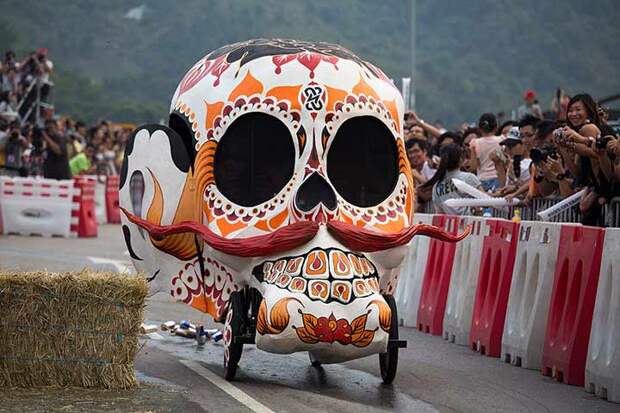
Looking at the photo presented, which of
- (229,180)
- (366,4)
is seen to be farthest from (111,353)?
(366,4)

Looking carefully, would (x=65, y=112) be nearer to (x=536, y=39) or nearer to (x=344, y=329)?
(x=536, y=39)

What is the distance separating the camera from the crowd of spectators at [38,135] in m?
31.9

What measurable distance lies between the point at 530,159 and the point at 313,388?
585cm

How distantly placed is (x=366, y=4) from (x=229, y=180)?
9069 cm

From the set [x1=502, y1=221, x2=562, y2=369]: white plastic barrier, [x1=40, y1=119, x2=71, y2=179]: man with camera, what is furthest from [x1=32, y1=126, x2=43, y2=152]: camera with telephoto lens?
[x1=502, y1=221, x2=562, y2=369]: white plastic barrier

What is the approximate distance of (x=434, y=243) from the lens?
55.2ft

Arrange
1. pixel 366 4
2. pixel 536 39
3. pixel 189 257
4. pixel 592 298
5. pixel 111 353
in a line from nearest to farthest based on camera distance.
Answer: pixel 111 353 < pixel 592 298 < pixel 189 257 < pixel 536 39 < pixel 366 4

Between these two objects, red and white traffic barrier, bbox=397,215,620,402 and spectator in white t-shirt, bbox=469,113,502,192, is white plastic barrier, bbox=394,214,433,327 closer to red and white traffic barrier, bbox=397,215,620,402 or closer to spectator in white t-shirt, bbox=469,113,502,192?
red and white traffic barrier, bbox=397,215,620,402

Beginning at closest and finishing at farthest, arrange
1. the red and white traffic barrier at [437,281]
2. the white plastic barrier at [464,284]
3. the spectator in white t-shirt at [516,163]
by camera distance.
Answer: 1. the white plastic barrier at [464,284]
2. the red and white traffic barrier at [437,281]
3. the spectator in white t-shirt at [516,163]

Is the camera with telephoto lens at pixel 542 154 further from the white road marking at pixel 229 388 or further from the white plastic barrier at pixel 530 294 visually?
the white road marking at pixel 229 388

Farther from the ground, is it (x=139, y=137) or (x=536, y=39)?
(x=536, y=39)

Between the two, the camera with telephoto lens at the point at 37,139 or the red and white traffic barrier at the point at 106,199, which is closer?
the camera with telephoto lens at the point at 37,139

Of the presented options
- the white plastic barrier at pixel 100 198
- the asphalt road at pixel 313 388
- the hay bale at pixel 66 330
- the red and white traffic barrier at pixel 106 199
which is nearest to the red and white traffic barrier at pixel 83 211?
the red and white traffic barrier at pixel 106 199

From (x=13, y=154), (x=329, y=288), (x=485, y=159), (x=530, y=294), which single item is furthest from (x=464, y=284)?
(x=13, y=154)
